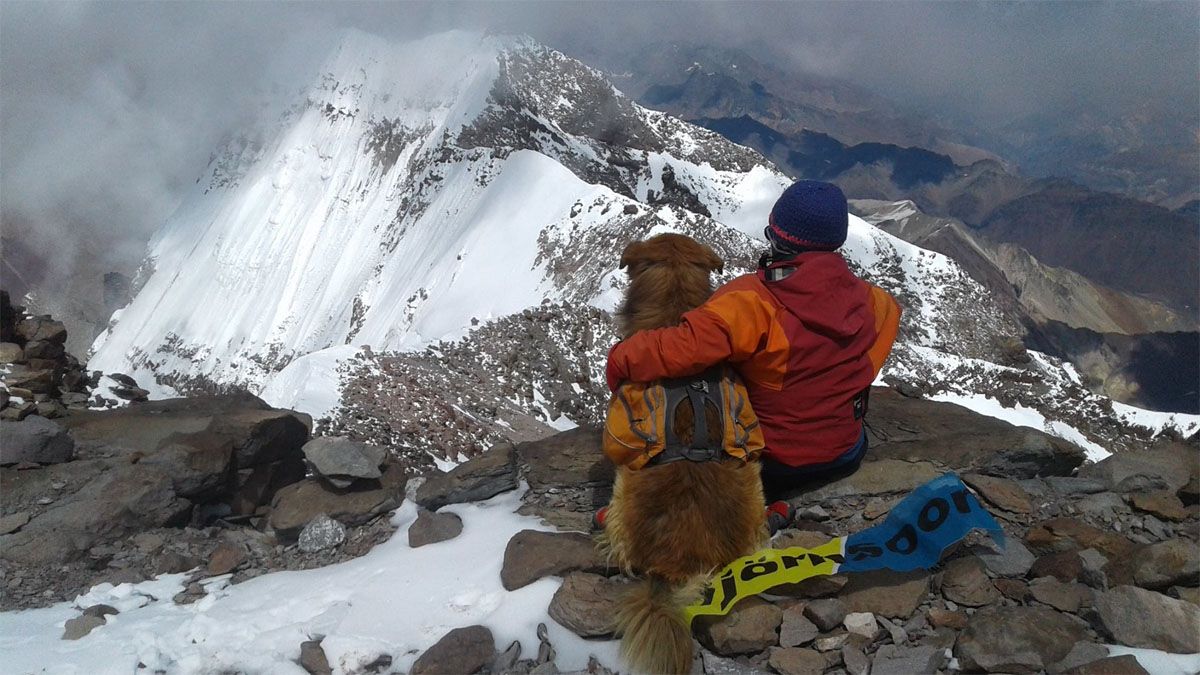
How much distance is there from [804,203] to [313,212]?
182ft

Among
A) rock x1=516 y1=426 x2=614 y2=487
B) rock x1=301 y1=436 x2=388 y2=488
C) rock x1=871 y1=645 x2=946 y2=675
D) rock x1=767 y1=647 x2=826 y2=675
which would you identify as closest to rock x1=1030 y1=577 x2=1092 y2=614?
rock x1=871 y1=645 x2=946 y2=675

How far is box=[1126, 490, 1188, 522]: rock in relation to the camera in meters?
4.14

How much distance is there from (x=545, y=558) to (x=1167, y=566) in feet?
10.7

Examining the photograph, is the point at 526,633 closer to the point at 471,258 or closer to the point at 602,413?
the point at 602,413

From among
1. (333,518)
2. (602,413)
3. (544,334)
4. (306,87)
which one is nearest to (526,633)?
(333,518)

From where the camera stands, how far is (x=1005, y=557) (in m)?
3.61

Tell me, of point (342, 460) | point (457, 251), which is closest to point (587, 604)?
point (342, 460)

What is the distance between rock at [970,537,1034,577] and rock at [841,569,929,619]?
16.0 inches

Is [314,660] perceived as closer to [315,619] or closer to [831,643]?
[315,619]

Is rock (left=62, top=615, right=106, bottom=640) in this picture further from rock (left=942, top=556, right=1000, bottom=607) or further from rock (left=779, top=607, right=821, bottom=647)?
rock (left=942, top=556, right=1000, bottom=607)

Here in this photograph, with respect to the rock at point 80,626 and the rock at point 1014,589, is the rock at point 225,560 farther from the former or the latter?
the rock at point 1014,589

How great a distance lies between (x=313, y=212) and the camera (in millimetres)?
53031

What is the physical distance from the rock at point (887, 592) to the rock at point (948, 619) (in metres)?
0.10

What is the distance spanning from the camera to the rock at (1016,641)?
2.87m
